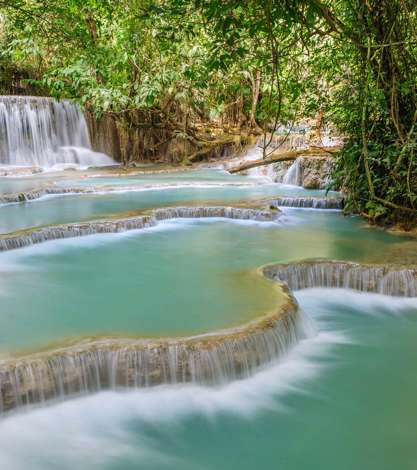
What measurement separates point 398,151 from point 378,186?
620mm

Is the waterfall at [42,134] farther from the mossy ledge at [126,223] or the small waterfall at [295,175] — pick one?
the mossy ledge at [126,223]

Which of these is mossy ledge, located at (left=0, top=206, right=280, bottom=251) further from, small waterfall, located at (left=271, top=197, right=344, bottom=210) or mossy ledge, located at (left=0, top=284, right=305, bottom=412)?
mossy ledge, located at (left=0, top=284, right=305, bottom=412)

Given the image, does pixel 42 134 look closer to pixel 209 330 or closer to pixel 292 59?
pixel 292 59

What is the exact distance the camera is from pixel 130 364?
3428 mm

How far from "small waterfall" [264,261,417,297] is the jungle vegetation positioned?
0.72 meters

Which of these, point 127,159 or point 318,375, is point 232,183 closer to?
point 127,159

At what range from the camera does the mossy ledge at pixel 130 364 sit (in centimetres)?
323

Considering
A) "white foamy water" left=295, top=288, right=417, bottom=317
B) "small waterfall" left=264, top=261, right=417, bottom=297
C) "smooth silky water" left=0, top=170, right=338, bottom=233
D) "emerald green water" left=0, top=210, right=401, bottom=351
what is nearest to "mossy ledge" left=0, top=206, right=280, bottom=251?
"emerald green water" left=0, top=210, right=401, bottom=351

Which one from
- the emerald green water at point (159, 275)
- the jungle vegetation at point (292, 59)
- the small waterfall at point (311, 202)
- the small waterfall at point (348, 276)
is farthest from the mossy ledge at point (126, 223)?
the small waterfall at point (348, 276)

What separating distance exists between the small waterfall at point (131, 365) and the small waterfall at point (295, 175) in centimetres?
820

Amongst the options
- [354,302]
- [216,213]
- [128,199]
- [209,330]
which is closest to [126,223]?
[216,213]

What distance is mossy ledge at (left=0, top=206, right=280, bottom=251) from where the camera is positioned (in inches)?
256

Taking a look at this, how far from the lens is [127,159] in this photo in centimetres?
1780

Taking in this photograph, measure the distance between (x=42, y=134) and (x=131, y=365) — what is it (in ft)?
48.0
